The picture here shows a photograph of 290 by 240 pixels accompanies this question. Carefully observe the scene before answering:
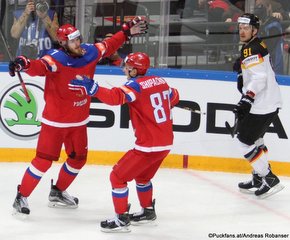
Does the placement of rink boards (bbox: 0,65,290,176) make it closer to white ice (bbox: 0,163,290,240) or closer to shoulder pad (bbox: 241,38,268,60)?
white ice (bbox: 0,163,290,240)

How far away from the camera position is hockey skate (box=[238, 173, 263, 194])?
5883mm

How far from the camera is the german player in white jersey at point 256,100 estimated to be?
5473 mm

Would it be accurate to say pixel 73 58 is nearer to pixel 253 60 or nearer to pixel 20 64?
pixel 20 64

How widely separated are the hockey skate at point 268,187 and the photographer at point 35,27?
7.93 feet

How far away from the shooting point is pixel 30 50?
6.91 meters

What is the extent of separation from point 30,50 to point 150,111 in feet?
8.59

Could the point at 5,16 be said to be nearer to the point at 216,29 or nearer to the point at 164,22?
the point at 164,22

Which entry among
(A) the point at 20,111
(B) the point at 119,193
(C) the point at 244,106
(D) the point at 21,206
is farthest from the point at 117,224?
(A) the point at 20,111

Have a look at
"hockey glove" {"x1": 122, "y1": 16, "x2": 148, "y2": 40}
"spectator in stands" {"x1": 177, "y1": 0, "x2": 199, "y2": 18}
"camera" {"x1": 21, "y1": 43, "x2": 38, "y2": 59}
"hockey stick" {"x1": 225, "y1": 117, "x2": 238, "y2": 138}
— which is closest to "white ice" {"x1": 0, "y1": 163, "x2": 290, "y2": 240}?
"hockey stick" {"x1": 225, "y1": 117, "x2": 238, "y2": 138}

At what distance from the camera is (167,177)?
6.36 meters

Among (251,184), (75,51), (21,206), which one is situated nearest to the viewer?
(75,51)

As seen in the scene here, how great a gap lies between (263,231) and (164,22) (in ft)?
A: 8.64

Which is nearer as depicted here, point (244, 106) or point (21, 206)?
point (21, 206)

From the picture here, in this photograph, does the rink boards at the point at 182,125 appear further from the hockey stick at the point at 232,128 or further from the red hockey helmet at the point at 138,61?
the red hockey helmet at the point at 138,61
